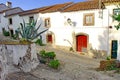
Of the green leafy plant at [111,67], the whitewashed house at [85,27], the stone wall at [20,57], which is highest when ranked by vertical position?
the whitewashed house at [85,27]

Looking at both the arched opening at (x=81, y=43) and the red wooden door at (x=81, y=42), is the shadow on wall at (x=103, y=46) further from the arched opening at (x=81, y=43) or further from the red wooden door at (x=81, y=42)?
the red wooden door at (x=81, y=42)

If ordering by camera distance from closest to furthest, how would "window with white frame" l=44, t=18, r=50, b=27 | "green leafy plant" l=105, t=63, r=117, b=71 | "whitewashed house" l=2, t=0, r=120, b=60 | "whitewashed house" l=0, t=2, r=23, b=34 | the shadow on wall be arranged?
1. "green leafy plant" l=105, t=63, r=117, b=71
2. "whitewashed house" l=2, t=0, r=120, b=60
3. the shadow on wall
4. "window with white frame" l=44, t=18, r=50, b=27
5. "whitewashed house" l=0, t=2, r=23, b=34

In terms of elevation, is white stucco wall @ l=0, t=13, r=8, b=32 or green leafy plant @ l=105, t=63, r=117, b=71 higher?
white stucco wall @ l=0, t=13, r=8, b=32

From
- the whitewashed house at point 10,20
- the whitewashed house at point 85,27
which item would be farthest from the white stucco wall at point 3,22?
the whitewashed house at point 85,27

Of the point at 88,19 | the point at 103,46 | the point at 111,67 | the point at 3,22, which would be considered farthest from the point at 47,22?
the point at 3,22

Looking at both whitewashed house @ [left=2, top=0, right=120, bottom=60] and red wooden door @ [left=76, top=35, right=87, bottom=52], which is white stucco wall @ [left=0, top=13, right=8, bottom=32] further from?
red wooden door @ [left=76, top=35, right=87, bottom=52]

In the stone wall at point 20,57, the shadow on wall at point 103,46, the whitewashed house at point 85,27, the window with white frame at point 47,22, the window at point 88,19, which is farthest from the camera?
the window with white frame at point 47,22

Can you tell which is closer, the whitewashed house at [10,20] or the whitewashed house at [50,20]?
the whitewashed house at [50,20]

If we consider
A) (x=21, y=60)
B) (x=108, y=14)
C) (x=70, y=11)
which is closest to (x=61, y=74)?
(x=21, y=60)

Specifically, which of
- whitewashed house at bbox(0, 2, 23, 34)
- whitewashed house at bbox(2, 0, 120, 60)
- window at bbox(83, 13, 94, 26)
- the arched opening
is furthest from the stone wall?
whitewashed house at bbox(0, 2, 23, 34)

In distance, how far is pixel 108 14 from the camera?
19.6m

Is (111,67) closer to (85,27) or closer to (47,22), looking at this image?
(85,27)

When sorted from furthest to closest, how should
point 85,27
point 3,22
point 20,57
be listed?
1. point 3,22
2. point 85,27
3. point 20,57

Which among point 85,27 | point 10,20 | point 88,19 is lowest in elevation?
point 85,27
